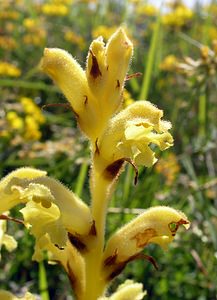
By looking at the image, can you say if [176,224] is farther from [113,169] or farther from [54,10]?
[54,10]

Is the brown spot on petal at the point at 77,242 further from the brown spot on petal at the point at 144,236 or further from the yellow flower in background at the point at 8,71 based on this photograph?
the yellow flower in background at the point at 8,71

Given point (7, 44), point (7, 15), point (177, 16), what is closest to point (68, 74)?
point (7, 44)

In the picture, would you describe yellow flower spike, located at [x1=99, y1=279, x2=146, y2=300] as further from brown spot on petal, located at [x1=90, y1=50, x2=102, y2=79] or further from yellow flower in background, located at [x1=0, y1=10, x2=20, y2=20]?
yellow flower in background, located at [x1=0, y1=10, x2=20, y2=20]

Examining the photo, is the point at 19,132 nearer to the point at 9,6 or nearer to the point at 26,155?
the point at 26,155

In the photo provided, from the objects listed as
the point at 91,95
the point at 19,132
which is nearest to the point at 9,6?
the point at 19,132

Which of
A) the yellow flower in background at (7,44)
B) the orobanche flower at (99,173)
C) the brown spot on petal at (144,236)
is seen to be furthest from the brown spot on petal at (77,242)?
the yellow flower in background at (7,44)
